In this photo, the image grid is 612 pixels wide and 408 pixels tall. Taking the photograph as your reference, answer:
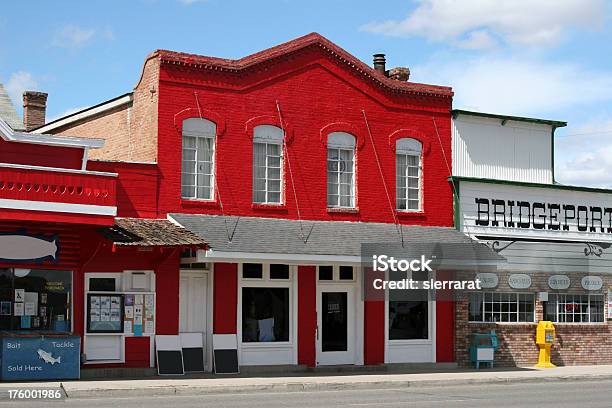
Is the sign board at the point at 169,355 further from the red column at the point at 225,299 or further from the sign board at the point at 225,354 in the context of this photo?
the red column at the point at 225,299

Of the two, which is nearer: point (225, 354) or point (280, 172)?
point (225, 354)

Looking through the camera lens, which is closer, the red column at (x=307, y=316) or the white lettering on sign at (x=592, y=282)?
the red column at (x=307, y=316)

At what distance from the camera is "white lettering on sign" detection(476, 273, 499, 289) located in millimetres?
29034

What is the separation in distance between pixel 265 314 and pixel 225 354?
1670 millimetres

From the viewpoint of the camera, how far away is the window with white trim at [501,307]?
29.1 m

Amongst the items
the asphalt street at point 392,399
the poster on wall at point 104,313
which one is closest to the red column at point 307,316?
the asphalt street at point 392,399

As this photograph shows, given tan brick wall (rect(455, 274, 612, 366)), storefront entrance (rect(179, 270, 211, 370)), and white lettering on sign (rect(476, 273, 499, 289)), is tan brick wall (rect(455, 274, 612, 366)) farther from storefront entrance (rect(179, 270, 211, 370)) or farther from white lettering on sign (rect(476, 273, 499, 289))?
storefront entrance (rect(179, 270, 211, 370))

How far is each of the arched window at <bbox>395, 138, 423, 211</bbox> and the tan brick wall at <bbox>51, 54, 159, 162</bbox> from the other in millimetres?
7130

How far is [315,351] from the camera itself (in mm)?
26578

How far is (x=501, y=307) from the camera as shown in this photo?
29.5 metres

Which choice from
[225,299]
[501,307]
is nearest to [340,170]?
[225,299]

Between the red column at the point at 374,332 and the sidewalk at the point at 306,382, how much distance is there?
1.58 meters

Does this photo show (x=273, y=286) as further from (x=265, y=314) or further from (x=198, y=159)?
(x=198, y=159)

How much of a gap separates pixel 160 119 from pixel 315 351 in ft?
23.5
